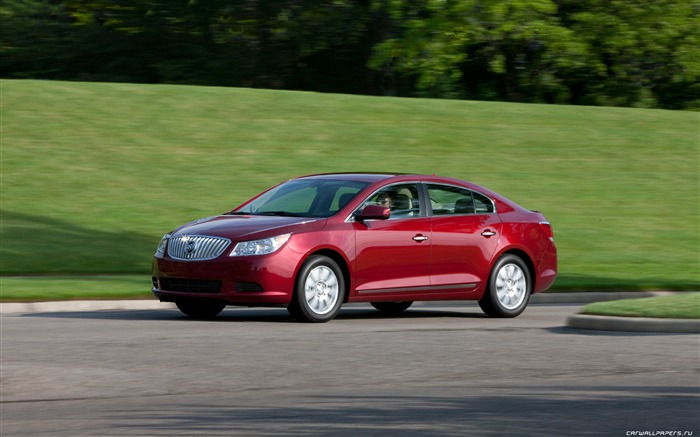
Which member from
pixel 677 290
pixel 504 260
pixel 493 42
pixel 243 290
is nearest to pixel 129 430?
pixel 243 290

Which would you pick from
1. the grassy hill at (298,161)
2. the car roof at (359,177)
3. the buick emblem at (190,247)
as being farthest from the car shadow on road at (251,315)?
the grassy hill at (298,161)

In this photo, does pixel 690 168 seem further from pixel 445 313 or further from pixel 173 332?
pixel 173 332

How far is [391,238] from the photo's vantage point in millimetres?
14164

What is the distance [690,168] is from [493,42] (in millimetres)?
16296

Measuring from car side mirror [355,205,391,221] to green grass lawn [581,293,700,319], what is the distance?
2.34m

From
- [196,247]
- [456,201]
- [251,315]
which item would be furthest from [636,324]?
[251,315]

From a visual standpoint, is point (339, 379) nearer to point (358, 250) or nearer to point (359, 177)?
point (358, 250)

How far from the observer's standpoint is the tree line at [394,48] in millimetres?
45281

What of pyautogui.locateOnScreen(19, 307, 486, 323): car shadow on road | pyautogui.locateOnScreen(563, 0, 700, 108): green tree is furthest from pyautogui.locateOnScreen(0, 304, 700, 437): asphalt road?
pyautogui.locateOnScreen(563, 0, 700, 108): green tree

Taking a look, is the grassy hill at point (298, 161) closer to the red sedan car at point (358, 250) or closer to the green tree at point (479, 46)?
the red sedan car at point (358, 250)

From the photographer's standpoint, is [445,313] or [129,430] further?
[445,313]

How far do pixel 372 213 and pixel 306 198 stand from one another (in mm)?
735

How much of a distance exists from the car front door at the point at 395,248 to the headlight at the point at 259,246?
0.99 metres

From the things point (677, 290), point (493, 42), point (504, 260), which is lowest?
point (677, 290)
